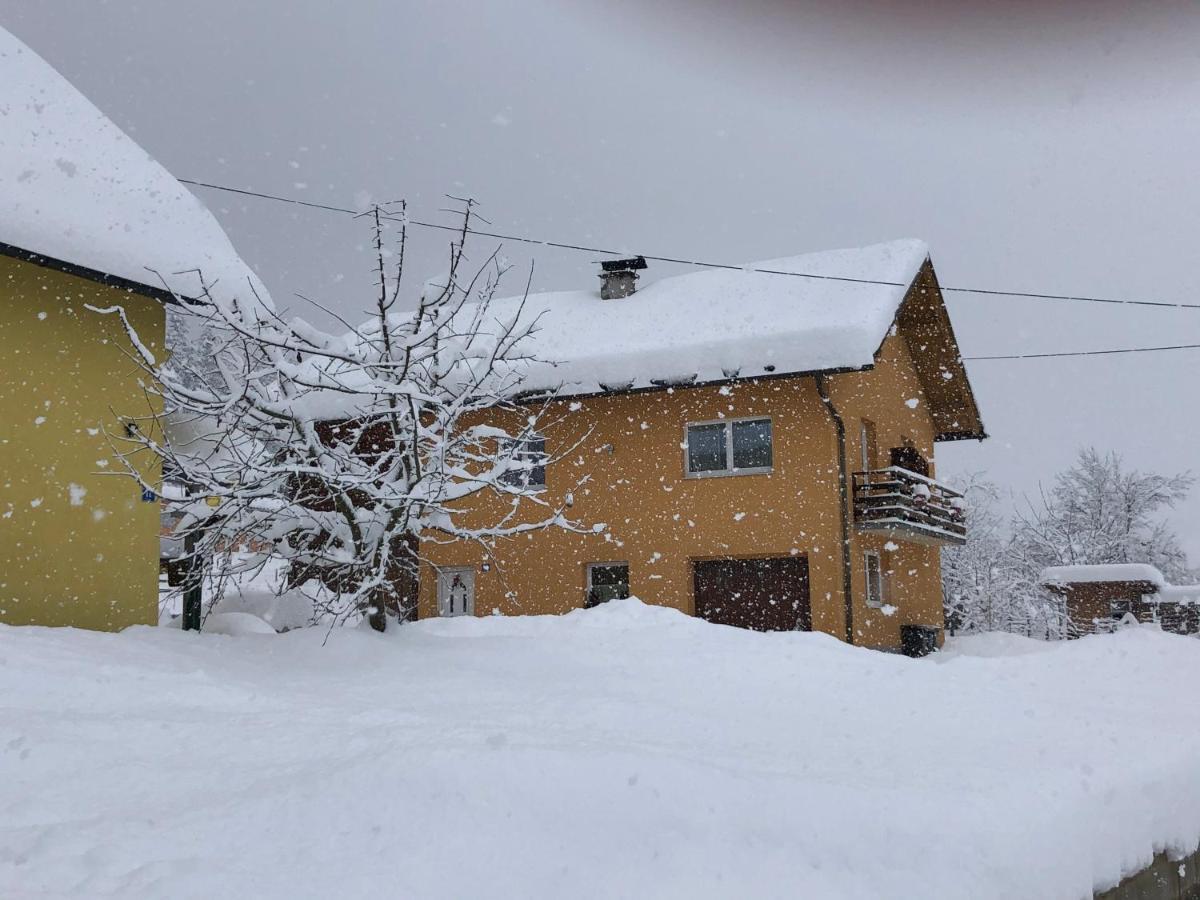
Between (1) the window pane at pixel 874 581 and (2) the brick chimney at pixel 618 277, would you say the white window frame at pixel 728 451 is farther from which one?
(2) the brick chimney at pixel 618 277

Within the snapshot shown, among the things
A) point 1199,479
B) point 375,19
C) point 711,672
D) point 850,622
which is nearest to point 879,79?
point 375,19

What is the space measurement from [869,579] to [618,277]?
726cm

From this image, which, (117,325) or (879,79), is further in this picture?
(117,325)

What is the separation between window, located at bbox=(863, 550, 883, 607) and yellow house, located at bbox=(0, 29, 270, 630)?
1184 centimetres

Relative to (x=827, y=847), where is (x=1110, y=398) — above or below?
above

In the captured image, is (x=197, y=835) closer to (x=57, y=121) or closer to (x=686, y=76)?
(x=686, y=76)

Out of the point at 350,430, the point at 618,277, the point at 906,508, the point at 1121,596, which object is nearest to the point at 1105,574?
the point at 1121,596

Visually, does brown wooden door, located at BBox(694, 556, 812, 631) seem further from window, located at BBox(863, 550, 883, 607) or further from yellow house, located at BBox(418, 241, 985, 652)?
window, located at BBox(863, 550, 883, 607)

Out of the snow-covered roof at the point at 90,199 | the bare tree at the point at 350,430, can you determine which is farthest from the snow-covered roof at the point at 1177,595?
the snow-covered roof at the point at 90,199

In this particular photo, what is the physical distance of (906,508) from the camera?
687 inches

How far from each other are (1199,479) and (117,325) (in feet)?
146

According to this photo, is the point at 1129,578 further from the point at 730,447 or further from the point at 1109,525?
the point at 730,447

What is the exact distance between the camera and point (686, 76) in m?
3.24

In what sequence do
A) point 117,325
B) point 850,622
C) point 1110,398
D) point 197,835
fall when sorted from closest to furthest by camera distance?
point 197,835 < point 117,325 < point 850,622 < point 1110,398
